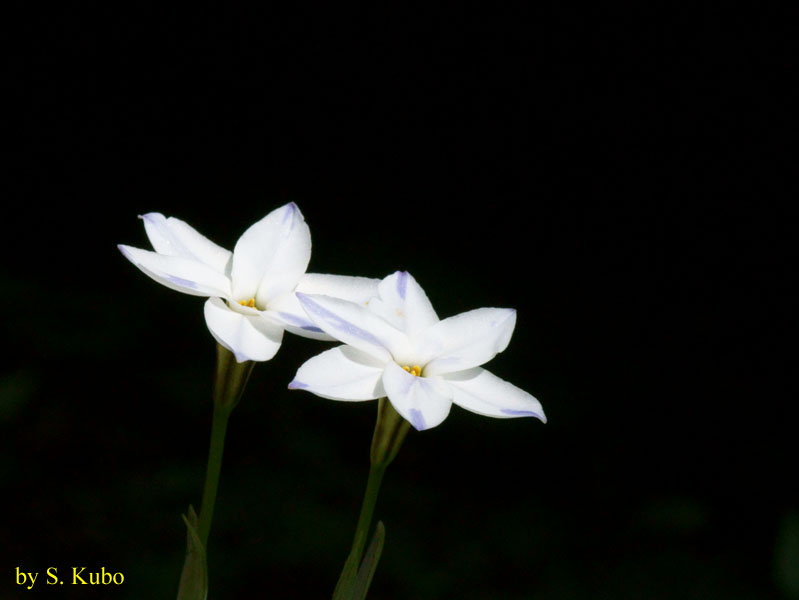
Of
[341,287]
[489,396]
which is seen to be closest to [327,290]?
[341,287]

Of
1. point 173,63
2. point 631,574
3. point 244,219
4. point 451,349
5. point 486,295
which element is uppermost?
point 173,63

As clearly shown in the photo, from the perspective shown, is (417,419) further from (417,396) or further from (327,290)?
(327,290)

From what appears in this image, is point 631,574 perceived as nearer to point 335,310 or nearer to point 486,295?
point 486,295

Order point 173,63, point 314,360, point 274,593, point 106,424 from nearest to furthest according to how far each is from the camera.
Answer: point 314,360 → point 274,593 → point 106,424 → point 173,63

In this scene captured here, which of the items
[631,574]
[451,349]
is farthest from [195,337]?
[451,349]

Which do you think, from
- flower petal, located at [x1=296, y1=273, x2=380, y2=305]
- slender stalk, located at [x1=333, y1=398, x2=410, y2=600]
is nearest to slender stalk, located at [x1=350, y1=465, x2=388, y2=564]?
slender stalk, located at [x1=333, y1=398, x2=410, y2=600]

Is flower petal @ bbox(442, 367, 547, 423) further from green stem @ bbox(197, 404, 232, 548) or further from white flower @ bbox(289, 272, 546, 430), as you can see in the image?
green stem @ bbox(197, 404, 232, 548)
